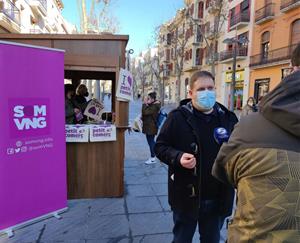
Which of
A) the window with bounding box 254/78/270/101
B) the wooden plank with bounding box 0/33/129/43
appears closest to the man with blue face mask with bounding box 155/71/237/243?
the wooden plank with bounding box 0/33/129/43

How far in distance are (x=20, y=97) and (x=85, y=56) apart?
4.04 feet

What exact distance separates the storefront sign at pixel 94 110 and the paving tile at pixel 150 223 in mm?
2085

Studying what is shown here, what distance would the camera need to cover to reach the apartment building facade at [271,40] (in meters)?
21.9

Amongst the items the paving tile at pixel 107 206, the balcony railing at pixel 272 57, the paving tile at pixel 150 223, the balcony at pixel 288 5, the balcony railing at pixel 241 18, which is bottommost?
the paving tile at pixel 150 223

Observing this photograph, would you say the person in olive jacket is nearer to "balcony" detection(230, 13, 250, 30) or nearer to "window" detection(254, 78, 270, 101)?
"window" detection(254, 78, 270, 101)

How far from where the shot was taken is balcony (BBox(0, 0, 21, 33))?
18.8 m

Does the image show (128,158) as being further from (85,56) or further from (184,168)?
(184,168)

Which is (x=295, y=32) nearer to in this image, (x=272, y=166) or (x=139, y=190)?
(x=139, y=190)

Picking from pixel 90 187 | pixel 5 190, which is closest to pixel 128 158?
pixel 90 187

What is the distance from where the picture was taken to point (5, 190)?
3.33 m

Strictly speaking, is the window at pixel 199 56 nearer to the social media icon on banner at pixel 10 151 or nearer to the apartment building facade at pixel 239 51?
the apartment building facade at pixel 239 51

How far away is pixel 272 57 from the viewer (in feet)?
77.2

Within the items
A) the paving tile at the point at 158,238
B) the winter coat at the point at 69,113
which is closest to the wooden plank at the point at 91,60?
the winter coat at the point at 69,113

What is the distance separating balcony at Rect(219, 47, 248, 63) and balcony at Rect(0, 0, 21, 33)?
1951cm
